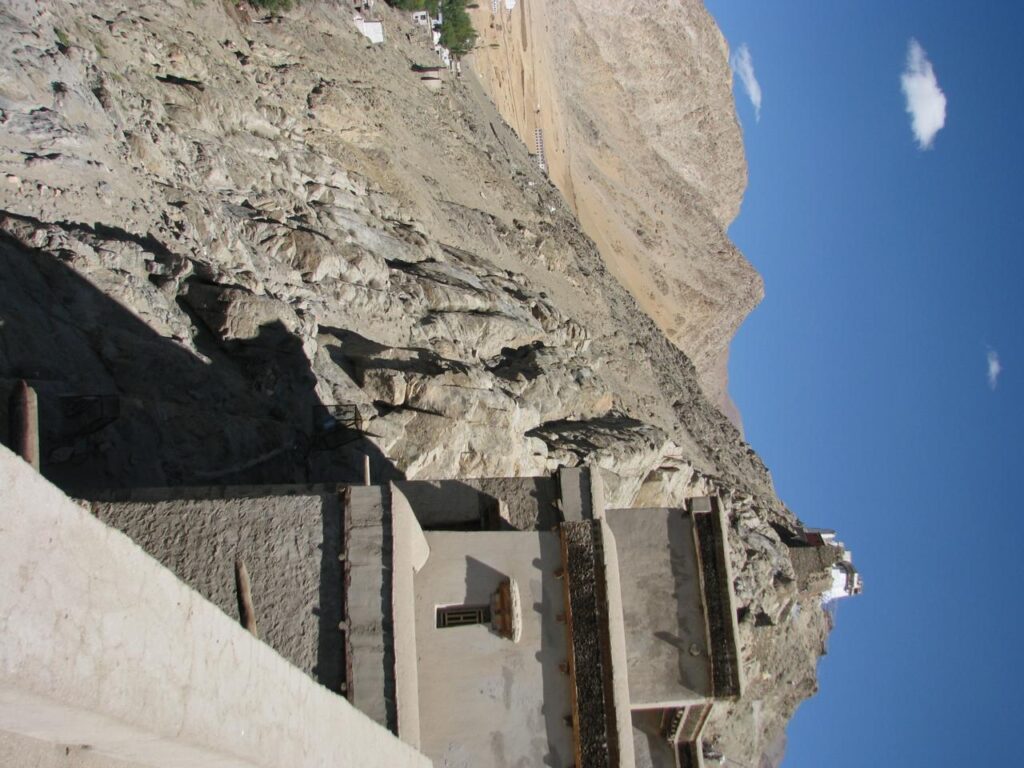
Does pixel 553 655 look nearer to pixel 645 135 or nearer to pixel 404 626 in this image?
pixel 404 626

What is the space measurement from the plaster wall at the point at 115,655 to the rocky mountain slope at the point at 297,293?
5.82 m

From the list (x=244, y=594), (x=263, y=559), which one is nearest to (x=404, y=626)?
(x=263, y=559)

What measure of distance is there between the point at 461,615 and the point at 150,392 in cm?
563

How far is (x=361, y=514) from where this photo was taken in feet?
33.9

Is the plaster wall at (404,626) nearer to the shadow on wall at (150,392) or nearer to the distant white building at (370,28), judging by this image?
the shadow on wall at (150,392)

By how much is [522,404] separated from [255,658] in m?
15.3

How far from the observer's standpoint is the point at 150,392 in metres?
13.3

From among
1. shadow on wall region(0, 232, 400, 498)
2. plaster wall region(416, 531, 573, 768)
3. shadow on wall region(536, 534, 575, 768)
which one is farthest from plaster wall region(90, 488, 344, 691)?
shadow on wall region(536, 534, 575, 768)

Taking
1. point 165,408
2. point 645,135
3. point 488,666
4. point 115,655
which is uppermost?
point 645,135

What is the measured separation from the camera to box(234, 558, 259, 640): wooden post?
9.27 m

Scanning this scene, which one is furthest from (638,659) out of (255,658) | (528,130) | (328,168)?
(528,130)

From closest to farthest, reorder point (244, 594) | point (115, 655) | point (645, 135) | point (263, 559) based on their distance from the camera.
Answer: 1. point (115, 655)
2. point (244, 594)
3. point (263, 559)
4. point (645, 135)

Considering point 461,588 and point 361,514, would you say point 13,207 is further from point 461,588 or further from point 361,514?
point 461,588

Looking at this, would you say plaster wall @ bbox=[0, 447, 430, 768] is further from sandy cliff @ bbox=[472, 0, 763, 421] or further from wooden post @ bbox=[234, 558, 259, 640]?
sandy cliff @ bbox=[472, 0, 763, 421]
